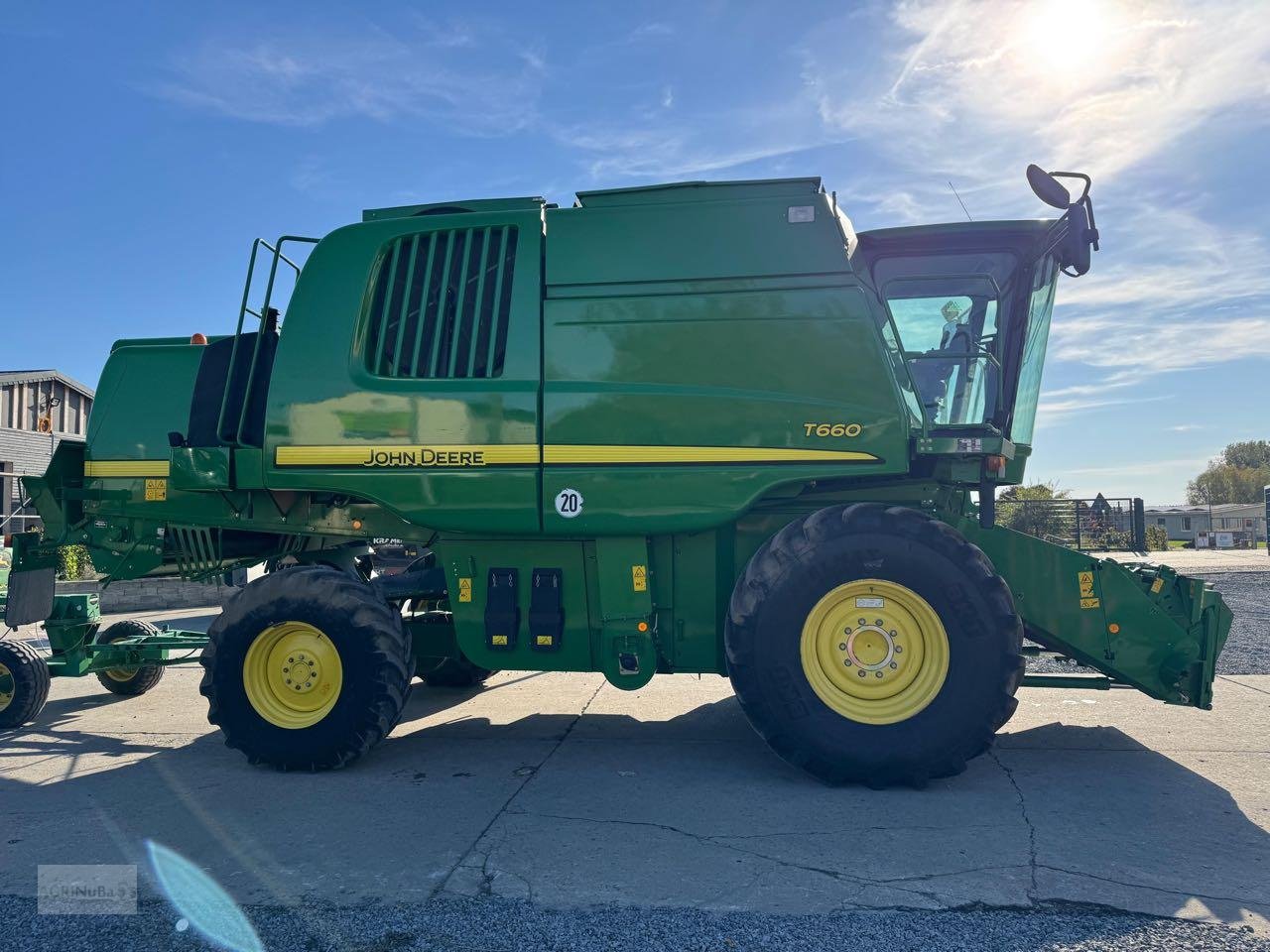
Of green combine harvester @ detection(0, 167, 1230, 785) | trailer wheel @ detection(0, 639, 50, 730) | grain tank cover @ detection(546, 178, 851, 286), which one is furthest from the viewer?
trailer wheel @ detection(0, 639, 50, 730)

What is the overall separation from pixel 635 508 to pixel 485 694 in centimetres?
323

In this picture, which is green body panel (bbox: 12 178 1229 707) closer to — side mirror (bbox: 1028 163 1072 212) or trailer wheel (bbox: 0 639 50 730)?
side mirror (bbox: 1028 163 1072 212)

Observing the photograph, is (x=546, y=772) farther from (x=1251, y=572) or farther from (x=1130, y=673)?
(x=1251, y=572)

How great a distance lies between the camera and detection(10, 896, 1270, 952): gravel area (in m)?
2.90

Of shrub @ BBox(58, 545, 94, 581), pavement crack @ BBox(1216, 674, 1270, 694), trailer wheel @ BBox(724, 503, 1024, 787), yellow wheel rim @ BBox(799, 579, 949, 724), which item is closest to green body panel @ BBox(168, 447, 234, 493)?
trailer wheel @ BBox(724, 503, 1024, 787)

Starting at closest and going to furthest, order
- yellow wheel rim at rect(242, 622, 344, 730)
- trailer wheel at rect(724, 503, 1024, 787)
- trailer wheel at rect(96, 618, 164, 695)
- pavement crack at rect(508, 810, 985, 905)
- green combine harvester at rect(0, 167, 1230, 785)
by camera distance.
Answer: pavement crack at rect(508, 810, 985, 905), trailer wheel at rect(724, 503, 1024, 787), green combine harvester at rect(0, 167, 1230, 785), yellow wheel rim at rect(242, 622, 344, 730), trailer wheel at rect(96, 618, 164, 695)

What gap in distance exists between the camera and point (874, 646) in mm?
4668

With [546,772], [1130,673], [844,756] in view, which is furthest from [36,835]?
[1130,673]

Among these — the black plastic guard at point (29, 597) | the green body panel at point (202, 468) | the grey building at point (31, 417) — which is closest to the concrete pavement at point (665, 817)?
the black plastic guard at point (29, 597)

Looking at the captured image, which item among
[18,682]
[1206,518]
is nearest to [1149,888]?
[18,682]

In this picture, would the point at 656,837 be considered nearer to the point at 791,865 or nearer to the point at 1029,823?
the point at 791,865

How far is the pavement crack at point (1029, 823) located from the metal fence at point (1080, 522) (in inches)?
704

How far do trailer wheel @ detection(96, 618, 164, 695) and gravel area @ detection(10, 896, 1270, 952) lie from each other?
4311 millimetres

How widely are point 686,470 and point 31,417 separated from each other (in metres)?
26.1
